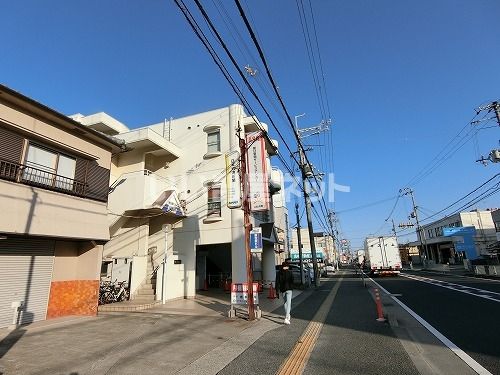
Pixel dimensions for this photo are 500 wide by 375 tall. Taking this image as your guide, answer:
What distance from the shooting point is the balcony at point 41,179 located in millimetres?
9719

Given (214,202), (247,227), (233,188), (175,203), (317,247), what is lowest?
(247,227)

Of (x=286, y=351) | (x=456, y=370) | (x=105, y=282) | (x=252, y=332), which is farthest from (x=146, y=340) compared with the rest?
(x=105, y=282)

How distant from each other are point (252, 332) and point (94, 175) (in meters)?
8.73

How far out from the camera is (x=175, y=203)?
62.4ft

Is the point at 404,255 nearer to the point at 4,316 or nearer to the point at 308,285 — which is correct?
the point at 308,285

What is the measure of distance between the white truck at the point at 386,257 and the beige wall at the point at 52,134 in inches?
1151

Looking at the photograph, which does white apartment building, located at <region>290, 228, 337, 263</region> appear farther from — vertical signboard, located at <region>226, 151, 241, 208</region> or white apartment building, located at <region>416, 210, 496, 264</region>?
vertical signboard, located at <region>226, 151, 241, 208</region>

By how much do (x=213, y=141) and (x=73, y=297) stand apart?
485 inches

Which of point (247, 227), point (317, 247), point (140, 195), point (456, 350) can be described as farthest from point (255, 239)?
point (317, 247)

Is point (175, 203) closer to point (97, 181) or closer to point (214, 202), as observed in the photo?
point (214, 202)

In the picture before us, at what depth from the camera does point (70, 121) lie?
37.7ft

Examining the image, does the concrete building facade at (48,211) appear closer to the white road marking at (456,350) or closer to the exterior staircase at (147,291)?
the exterior staircase at (147,291)

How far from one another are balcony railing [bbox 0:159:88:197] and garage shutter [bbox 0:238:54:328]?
6.61ft

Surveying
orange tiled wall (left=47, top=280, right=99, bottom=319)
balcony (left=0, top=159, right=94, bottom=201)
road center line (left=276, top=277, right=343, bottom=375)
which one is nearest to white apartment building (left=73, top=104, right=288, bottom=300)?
orange tiled wall (left=47, top=280, right=99, bottom=319)
